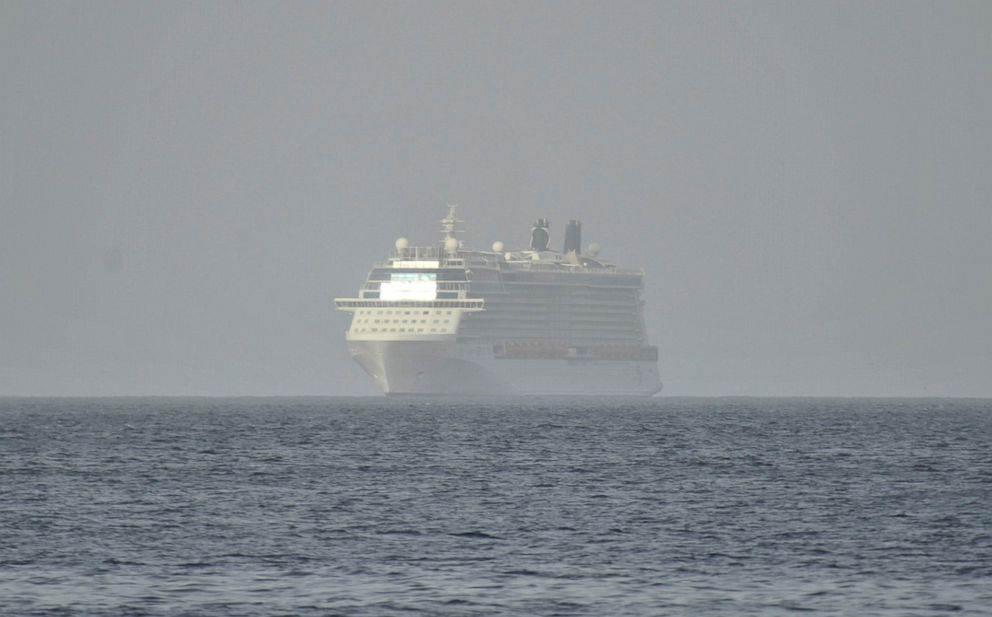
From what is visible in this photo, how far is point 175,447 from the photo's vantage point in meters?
85.3

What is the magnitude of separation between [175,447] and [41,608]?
168 ft

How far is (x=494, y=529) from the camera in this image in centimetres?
4716

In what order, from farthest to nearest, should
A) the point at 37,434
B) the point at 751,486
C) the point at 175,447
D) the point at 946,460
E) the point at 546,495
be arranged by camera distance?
1. the point at 37,434
2. the point at 175,447
3. the point at 946,460
4. the point at 751,486
5. the point at 546,495

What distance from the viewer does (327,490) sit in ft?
192

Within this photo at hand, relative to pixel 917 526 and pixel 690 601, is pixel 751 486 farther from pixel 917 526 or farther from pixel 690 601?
pixel 690 601

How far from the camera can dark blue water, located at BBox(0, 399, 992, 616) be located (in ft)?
118

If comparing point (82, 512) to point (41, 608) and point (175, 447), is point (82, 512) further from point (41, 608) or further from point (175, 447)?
point (175, 447)

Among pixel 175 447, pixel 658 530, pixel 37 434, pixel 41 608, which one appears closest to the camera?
pixel 41 608

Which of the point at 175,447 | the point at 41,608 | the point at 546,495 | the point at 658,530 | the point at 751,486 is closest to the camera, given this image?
the point at 41,608

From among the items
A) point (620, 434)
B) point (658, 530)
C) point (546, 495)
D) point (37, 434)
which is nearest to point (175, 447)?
point (37, 434)

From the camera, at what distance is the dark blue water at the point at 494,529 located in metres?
35.9

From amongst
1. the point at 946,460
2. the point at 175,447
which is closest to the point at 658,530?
the point at 946,460

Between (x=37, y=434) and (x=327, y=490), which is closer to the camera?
(x=327, y=490)

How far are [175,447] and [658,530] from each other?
42045mm
